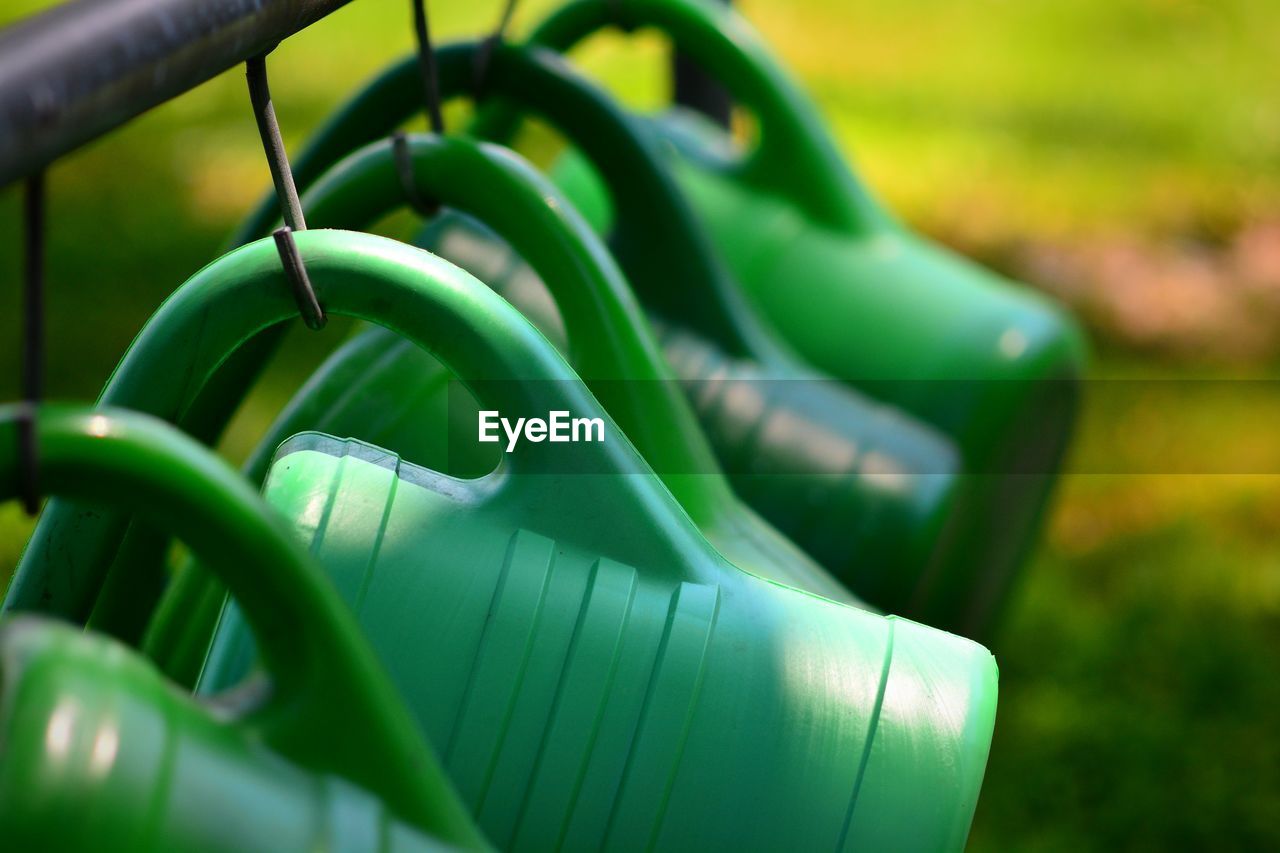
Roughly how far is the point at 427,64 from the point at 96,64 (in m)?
0.31

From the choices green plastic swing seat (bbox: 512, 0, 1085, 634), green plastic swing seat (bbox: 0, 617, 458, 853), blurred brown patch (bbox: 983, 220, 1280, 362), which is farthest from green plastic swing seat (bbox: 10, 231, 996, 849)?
blurred brown patch (bbox: 983, 220, 1280, 362)

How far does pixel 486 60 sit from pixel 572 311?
0.21m

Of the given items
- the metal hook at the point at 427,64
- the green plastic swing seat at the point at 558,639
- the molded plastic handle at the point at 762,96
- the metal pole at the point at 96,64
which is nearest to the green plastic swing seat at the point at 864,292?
the molded plastic handle at the point at 762,96

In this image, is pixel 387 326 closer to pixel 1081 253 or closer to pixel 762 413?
pixel 762 413

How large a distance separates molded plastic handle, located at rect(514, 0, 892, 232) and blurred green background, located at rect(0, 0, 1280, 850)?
1.24 ft

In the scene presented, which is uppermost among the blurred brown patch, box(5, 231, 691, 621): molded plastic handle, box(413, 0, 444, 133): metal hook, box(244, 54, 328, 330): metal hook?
box(413, 0, 444, 133): metal hook

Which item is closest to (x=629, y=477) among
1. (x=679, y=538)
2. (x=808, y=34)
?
(x=679, y=538)

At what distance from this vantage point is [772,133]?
3.35 ft

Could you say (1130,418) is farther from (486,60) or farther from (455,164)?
(455,164)

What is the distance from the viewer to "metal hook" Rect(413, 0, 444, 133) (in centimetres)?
66

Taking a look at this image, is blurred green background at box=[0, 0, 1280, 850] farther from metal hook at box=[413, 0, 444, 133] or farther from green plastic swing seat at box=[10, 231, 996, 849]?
green plastic swing seat at box=[10, 231, 996, 849]

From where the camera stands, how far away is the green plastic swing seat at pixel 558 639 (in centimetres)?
52

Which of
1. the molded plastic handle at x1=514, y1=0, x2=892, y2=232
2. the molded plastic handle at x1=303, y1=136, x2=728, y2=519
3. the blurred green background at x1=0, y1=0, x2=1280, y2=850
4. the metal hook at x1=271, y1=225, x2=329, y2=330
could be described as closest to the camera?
the metal hook at x1=271, y1=225, x2=329, y2=330

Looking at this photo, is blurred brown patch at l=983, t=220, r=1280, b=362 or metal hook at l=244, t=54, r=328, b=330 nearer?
metal hook at l=244, t=54, r=328, b=330
